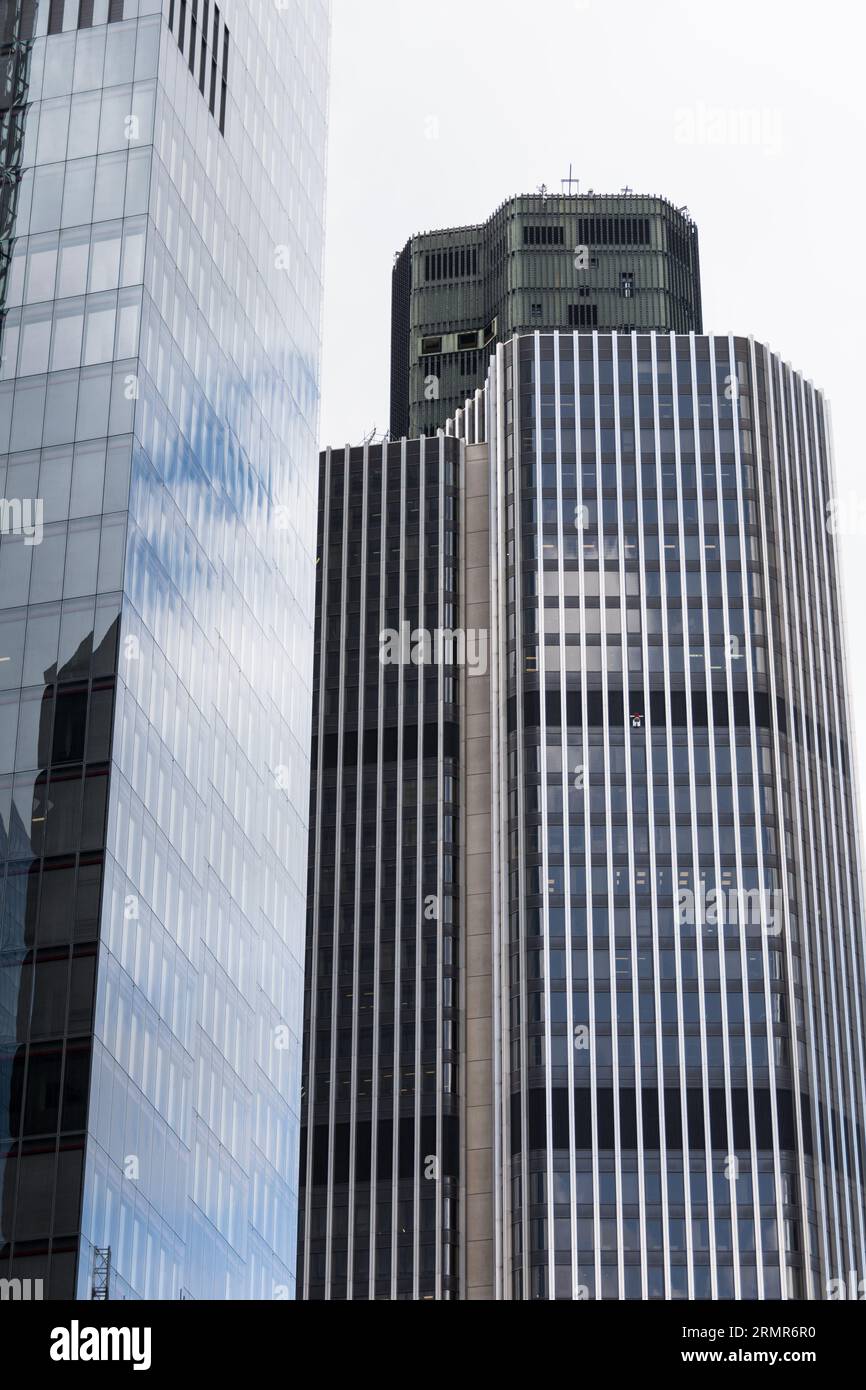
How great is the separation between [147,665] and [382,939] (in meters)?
95.7

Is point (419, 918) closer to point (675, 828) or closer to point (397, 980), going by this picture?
point (397, 980)

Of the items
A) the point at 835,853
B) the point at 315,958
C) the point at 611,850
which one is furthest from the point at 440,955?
the point at 835,853

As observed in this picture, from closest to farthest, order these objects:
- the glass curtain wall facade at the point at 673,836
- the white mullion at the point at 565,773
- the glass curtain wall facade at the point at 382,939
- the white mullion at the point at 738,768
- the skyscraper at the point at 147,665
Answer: the skyscraper at the point at 147,665
the white mullion at the point at 738,768
the glass curtain wall facade at the point at 673,836
the white mullion at the point at 565,773
the glass curtain wall facade at the point at 382,939

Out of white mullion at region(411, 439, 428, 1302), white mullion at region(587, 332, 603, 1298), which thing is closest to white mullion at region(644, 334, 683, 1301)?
white mullion at region(587, 332, 603, 1298)

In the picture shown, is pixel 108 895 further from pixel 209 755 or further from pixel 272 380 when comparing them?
pixel 272 380

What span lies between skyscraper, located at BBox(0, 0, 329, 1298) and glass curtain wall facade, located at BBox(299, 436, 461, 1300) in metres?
63.1

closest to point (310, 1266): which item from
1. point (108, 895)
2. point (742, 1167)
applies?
point (742, 1167)

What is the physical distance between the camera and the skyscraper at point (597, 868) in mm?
163750

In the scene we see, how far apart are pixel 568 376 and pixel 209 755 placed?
348ft

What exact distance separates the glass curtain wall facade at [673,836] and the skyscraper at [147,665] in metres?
58.9

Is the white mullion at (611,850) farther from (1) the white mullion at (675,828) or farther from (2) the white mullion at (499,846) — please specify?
(2) the white mullion at (499,846)

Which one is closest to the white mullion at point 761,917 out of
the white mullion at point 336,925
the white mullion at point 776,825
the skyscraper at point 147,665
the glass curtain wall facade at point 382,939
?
the white mullion at point 776,825

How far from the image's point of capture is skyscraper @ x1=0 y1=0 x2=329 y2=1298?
7962cm

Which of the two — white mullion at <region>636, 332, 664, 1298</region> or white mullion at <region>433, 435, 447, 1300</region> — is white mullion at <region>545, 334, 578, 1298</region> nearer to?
white mullion at <region>636, 332, 664, 1298</region>
